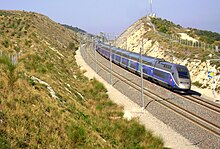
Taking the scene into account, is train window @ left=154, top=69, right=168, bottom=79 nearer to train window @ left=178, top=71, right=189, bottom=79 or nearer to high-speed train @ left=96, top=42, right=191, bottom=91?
high-speed train @ left=96, top=42, right=191, bottom=91

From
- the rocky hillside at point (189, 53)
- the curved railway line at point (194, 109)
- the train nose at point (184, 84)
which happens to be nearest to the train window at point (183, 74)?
the train nose at point (184, 84)

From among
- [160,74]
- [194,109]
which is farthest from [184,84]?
[194,109]

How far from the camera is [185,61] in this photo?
49.0 m

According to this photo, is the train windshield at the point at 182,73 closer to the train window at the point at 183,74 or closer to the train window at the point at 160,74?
the train window at the point at 183,74

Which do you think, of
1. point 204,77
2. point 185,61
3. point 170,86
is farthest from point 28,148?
point 185,61

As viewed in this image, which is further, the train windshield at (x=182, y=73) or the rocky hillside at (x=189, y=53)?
the rocky hillside at (x=189, y=53)

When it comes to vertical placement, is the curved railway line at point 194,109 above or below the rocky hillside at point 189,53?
below

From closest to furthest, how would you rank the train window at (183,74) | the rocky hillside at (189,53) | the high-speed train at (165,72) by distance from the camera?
1. the high-speed train at (165,72)
2. the train window at (183,74)
3. the rocky hillside at (189,53)

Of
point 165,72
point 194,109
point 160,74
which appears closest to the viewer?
point 194,109

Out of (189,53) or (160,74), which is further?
(189,53)

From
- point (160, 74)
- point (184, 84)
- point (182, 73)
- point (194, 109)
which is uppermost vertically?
point (182, 73)

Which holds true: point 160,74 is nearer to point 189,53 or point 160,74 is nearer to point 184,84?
point 184,84

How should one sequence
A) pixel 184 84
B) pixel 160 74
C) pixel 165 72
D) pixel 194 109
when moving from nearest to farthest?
pixel 194 109 → pixel 184 84 → pixel 165 72 → pixel 160 74

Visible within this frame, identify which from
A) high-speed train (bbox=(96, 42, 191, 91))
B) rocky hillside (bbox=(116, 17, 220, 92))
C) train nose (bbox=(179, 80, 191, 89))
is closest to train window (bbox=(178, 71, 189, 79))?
high-speed train (bbox=(96, 42, 191, 91))
